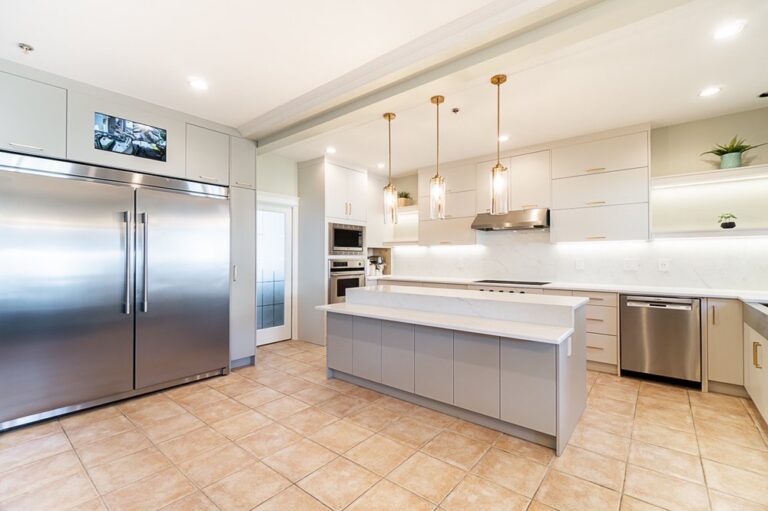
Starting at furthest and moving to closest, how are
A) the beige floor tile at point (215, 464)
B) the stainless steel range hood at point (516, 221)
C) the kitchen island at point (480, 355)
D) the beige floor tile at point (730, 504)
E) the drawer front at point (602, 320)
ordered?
1. the stainless steel range hood at point (516, 221)
2. the drawer front at point (602, 320)
3. the kitchen island at point (480, 355)
4. the beige floor tile at point (215, 464)
5. the beige floor tile at point (730, 504)

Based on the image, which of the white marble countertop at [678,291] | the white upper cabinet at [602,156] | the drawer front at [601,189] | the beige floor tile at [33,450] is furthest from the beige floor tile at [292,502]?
the white upper cabinet at [602,156]

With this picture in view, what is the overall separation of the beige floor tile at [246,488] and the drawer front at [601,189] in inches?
161

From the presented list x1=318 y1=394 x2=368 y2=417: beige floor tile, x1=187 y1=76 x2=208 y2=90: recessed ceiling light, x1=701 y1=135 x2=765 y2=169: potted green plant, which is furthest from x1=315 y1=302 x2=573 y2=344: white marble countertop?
x1=701 y1=135 x2=765 y2=169: potted green plant

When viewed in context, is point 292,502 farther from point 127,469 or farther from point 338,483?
point 127,469

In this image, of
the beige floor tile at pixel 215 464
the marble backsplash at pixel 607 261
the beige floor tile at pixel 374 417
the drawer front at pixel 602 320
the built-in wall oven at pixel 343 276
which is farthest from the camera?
the built-in wall oven at pixel 343 276

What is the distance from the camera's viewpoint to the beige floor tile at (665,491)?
182cm

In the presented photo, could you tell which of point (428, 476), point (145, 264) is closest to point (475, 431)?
point (428, 476)

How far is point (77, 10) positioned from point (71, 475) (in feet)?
9.03

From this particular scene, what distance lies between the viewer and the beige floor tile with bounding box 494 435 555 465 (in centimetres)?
225

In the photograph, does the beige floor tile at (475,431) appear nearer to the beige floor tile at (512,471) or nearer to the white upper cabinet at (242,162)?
the beige floor tile at (512,471)

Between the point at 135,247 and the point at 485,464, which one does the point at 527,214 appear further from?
the point at 135,247

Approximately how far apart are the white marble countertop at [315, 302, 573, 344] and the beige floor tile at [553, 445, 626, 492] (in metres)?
0.75

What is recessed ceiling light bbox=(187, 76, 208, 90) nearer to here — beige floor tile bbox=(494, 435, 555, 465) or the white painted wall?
the white painted wall

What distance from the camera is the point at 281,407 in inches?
118
